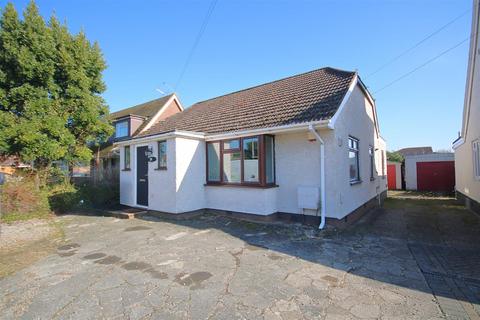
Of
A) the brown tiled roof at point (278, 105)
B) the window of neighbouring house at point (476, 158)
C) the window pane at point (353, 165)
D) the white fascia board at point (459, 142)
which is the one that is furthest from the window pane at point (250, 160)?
the white fascia board at point (459, 142)

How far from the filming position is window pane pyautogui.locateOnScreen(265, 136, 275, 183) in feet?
25.9

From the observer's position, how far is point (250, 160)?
8.11 metres

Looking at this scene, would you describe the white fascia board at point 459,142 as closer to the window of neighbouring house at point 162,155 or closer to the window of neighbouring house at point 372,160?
the window of neighbouring house at point 372,160

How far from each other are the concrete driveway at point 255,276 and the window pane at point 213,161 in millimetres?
2515

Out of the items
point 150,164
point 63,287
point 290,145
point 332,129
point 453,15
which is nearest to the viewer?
point 63,287

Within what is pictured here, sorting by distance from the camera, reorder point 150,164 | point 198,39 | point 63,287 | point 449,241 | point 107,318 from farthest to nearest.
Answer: point 198,39, point 150,164, point 449,241, point 63,287, point 107,318

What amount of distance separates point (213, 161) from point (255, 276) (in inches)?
220

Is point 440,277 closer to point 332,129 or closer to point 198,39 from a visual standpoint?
point 332,129

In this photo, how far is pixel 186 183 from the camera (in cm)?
866

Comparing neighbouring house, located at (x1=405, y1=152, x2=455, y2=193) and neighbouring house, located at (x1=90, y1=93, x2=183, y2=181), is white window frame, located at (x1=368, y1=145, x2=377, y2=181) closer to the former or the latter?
neighbouring house, located at (x1=405, y1=152, x2=455, y2=193)

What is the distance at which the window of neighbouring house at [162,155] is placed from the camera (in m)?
9.01

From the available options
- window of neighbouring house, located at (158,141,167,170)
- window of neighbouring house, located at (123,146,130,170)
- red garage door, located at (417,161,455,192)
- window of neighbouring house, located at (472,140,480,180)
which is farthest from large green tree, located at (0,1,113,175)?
red garage door, located at (417,161,455,192)

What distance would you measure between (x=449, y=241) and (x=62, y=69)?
16049 millimetres

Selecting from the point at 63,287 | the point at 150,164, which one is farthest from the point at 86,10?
the point at 63,287
